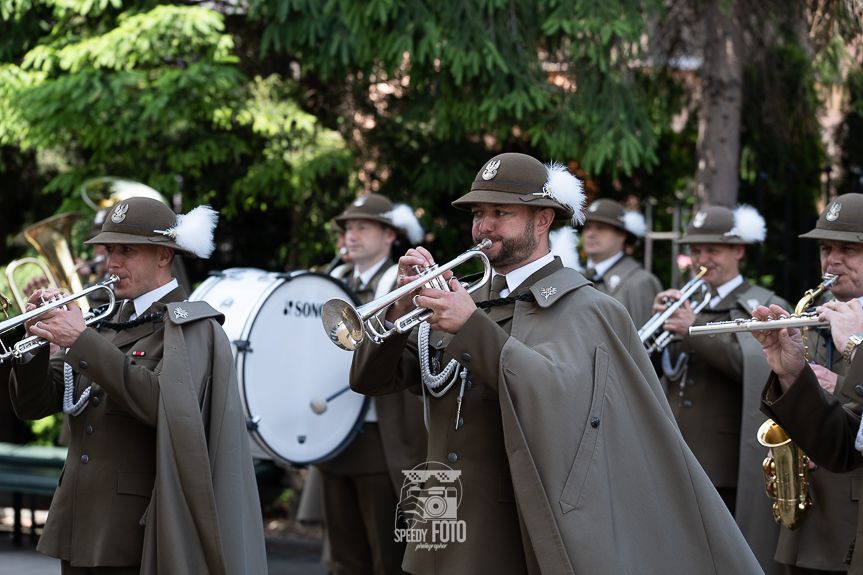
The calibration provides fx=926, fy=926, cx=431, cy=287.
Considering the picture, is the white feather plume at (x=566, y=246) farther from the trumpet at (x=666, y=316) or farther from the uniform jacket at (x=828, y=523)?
the uniform jacket at (x=828, y=523)

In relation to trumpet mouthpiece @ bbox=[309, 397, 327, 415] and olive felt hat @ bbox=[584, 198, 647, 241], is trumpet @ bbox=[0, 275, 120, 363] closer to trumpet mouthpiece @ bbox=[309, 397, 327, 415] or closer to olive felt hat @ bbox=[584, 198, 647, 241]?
trumpet mouthpiece @ bbox=[309, 397, 327, 415]

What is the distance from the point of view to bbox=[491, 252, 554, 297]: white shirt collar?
3.63 m

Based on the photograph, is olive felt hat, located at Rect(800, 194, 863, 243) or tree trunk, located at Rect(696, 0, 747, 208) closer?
olive felt hat, located at Rect(800, 194, 863, 243)

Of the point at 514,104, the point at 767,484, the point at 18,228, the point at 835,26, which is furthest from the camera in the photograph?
the point at 18,228

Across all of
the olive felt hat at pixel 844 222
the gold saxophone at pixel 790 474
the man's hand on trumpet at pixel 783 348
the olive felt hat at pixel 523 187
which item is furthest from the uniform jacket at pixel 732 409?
the olive felt hat at pixel 523 187

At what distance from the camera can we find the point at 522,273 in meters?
3.63

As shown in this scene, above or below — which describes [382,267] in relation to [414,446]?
above

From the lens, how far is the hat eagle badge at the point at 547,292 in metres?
3.42

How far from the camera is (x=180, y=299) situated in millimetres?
4180

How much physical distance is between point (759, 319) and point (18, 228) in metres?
8.56

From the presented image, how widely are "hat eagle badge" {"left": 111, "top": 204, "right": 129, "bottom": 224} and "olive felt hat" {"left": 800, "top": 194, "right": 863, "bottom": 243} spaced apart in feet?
10.2

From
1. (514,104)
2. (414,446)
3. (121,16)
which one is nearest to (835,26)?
(514,104)

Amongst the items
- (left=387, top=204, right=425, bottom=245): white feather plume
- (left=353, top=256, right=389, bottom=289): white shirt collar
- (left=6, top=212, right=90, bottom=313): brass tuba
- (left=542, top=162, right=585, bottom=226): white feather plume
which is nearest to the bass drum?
(left=353, top=256, right=389, bottom=289): white shirt collar

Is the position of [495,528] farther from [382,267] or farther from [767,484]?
[382,267]
